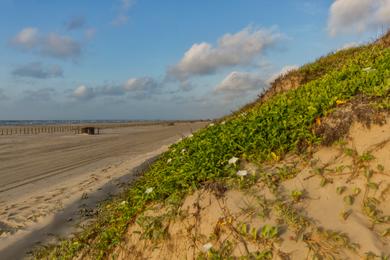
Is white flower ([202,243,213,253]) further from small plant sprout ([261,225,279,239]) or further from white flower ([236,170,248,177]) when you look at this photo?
white flower ([236,170,248,177])

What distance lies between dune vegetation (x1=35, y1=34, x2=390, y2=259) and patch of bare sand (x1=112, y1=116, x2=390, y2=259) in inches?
0.5

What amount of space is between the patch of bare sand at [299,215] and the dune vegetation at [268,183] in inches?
0.5

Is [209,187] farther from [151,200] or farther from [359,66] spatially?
[359,66]

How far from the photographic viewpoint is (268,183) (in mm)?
4824

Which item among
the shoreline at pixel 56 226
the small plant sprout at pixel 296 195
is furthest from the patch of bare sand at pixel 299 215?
the shoreline at pixel 56 226

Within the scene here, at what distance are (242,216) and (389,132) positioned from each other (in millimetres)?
1932

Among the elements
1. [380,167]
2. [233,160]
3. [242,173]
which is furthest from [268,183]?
[380,167]

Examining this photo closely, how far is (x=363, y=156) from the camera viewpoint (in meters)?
4.69

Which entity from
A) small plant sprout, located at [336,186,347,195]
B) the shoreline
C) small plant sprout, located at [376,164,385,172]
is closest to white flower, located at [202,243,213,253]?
small plant sprout, located at [336,186,347,195]

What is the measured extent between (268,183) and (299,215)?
23.9 inches

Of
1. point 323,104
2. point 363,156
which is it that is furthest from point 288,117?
point 363,156

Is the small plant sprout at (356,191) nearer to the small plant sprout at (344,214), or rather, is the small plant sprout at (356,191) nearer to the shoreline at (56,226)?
the small plant sprout at (344,214)

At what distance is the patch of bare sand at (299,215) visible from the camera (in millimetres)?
4008

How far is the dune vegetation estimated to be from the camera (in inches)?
165
